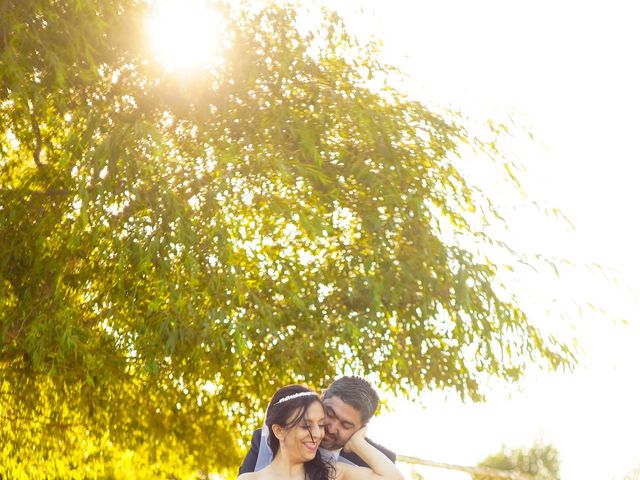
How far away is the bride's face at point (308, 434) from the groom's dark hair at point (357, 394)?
6.4 inches

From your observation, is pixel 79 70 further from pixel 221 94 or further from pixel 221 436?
pixel 221 436

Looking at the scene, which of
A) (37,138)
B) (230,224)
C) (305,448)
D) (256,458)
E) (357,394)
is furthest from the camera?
(37,138)

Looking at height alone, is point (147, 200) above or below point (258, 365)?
above

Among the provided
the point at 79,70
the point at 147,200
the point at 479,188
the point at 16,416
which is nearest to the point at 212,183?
the point at 147,200

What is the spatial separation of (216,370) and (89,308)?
4.83 feet

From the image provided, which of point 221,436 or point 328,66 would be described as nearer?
point 328,66

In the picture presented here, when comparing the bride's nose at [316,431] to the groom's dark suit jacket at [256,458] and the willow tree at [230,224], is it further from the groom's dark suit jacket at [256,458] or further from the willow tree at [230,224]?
the willow tree at [230,224]

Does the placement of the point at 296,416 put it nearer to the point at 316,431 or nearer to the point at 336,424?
the point at 316,431

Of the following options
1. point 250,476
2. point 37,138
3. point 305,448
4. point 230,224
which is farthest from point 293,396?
point 37,138

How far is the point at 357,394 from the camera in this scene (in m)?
4.77

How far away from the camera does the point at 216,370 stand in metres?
11.2

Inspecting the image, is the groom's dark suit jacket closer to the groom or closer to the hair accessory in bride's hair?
the groom

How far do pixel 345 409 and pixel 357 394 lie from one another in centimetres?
9

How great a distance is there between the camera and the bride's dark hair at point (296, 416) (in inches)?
183
